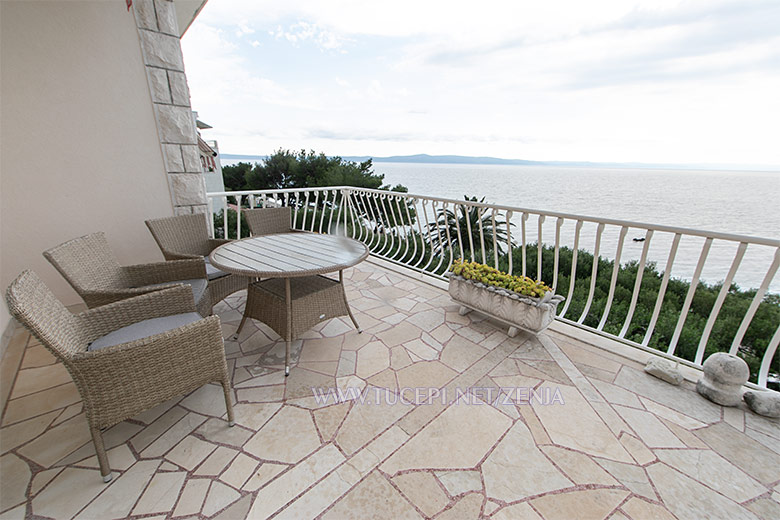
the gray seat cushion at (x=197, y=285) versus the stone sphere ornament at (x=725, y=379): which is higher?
the gray seat cushion at (x=197, y=285)

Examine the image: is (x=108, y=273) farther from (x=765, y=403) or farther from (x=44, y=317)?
(x=765, y=403)

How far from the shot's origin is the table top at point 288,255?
206 cm

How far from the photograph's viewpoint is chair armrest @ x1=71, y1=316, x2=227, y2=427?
1303 mm

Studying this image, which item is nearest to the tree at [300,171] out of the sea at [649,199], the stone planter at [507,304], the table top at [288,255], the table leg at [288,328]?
the sea at [649,199]

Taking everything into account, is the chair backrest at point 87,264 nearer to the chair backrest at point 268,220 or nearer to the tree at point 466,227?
the chair backrest at point 268,220

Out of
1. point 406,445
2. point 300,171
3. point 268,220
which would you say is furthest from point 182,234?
point 300,171

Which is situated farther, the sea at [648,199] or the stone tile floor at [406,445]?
the sea at [648,199]

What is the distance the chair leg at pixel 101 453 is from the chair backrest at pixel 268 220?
7.77 ft

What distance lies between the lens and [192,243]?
302cm

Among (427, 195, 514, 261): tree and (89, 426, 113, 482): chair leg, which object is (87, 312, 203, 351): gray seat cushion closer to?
(89, 426, 113, 482): chair leg

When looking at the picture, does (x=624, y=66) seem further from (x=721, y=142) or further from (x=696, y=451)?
(x=696, y=451)

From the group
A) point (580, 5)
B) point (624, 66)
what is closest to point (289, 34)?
point (580, 5)

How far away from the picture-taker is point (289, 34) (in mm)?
5801

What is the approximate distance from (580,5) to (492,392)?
176 inches
